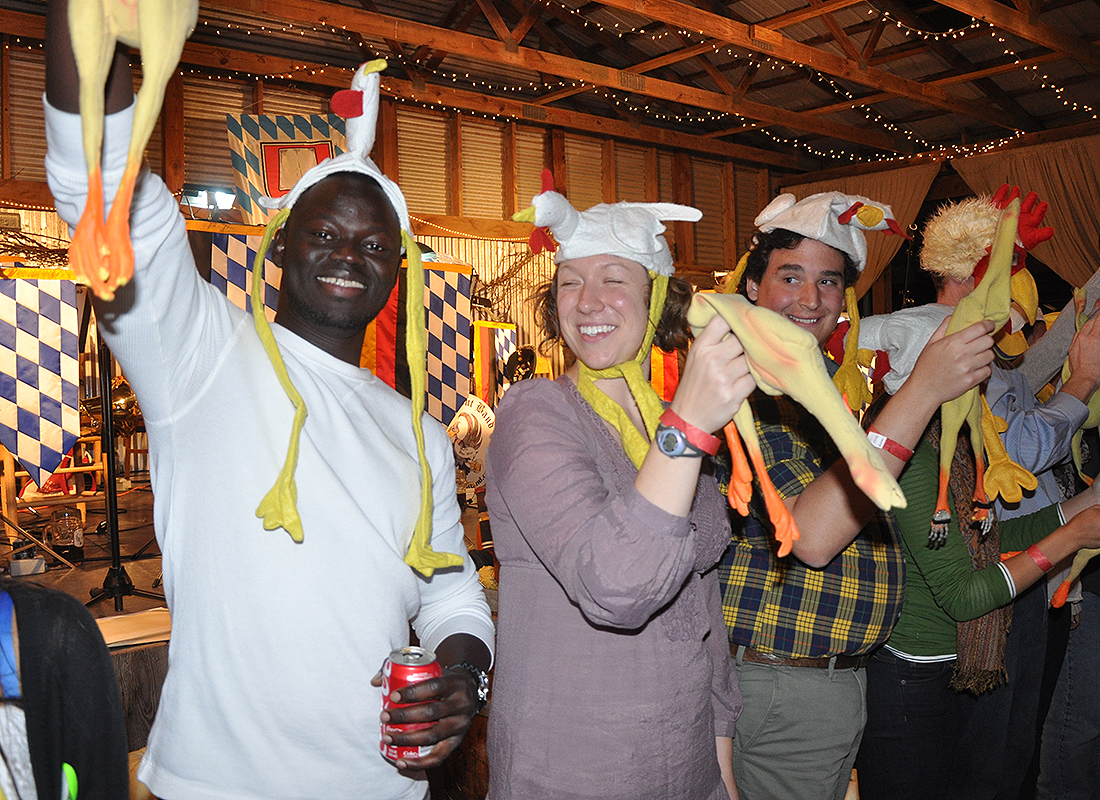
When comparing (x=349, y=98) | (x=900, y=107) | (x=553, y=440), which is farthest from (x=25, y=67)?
(x=900, y=107)

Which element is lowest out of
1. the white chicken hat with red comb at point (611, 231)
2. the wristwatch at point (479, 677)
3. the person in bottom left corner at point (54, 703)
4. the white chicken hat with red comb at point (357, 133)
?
the wristwatch at point (479, 677)

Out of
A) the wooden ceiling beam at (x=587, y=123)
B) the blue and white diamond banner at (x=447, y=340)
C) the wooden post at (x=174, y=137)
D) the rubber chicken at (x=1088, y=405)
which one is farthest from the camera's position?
the wooden ceiling beam at (x=587, y=123)

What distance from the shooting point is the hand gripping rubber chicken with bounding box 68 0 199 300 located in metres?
0.72

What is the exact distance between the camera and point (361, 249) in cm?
147

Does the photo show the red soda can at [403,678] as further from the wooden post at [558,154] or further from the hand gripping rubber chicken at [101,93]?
the wooden post at [558,154]

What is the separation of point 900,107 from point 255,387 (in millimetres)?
12200

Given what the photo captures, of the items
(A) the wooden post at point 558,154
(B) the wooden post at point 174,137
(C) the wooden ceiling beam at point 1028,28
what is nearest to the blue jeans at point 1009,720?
(C) the wooden ceiling beam at point 1028,28

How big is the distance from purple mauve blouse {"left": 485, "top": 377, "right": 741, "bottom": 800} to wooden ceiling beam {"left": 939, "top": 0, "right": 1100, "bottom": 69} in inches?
278

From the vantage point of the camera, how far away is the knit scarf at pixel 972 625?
1860mm

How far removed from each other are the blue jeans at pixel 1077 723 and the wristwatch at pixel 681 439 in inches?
84.5

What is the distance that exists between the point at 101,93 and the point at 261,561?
0.74 meters

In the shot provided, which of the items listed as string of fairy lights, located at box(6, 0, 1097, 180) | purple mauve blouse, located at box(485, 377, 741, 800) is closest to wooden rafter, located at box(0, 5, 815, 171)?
string of fairy lights, located at box(6, 0, 1097, 180)

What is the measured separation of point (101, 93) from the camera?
30.0 inches

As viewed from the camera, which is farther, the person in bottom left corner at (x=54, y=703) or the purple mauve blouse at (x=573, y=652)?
the purple mauve blouse at (x=573, y=652)
